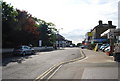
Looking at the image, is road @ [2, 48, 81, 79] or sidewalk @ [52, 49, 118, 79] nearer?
sidewalk @ [52, 49, 118, 79]

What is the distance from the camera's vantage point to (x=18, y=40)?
37969 mm

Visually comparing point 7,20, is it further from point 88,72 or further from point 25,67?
point 88,72

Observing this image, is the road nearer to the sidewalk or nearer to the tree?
the sidewalk

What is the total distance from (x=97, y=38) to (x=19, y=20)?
181ft

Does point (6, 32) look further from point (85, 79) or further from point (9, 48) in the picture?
point (85, 79)

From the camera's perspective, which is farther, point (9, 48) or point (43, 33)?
point (43, 33)

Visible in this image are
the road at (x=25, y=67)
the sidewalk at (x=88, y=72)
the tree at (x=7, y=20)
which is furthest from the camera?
the tree at (x=7, y=20)

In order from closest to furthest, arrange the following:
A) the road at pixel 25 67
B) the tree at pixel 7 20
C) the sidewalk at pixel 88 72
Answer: the sidewalk at pixel 88 72, the road at pixel 25 67, the tree at pixel 7 20

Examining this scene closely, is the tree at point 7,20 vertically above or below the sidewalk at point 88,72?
above

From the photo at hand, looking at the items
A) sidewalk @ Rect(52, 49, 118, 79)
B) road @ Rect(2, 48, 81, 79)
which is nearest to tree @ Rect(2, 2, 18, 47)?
road @ Rect(2, 48, 81, 79)

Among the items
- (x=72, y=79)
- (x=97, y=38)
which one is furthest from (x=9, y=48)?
(x=97, y=38)

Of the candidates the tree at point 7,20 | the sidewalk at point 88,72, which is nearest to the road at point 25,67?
the sidewalk at point 88,72

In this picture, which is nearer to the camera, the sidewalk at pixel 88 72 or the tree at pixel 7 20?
the sidewalk at pixel 88 72

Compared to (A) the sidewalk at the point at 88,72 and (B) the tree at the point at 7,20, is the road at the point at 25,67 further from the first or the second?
(B) the tree at the point at 7,20
